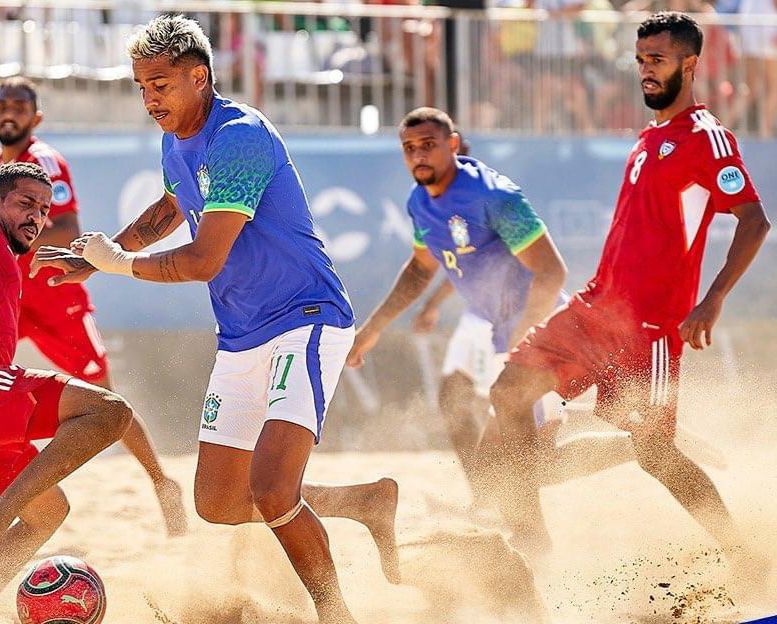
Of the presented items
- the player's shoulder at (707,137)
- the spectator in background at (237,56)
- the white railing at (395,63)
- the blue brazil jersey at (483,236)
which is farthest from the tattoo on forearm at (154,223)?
the spectator in background at (237,56)

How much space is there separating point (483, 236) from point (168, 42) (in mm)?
2713

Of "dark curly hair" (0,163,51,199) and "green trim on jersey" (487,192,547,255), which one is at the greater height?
"dark curly hair" (0,163,51,199)

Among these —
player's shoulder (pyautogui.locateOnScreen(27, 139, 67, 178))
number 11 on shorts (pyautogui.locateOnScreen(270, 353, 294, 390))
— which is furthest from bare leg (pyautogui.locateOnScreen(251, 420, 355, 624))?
player's shoulder (pyautogui.locateOnScreen(27, 139, 67, 178))

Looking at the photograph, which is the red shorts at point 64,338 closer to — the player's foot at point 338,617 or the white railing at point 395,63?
the player's foot at point 338,617

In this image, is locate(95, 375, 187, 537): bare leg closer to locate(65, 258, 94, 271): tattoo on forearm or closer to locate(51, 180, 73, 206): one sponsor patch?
locate(51, 180, 73, 206): one sponsor patch

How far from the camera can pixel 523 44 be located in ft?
37.1

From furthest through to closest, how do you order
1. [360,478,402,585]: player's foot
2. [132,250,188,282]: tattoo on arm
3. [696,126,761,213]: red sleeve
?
[696,126,761,213]: red sleeve
[360,478,402,585]: player's foot
[132,250,188,282]: tattoo on arm

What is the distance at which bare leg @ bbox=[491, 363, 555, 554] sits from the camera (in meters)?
5.81

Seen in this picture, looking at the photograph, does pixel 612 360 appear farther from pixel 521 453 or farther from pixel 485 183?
pixel 485 183

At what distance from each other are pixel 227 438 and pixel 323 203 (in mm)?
6161

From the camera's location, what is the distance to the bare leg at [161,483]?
250 inches

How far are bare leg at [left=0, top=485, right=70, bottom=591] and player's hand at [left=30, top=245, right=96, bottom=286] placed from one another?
33.6 inches

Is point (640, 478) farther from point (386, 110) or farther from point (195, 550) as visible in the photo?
point (386, 110)

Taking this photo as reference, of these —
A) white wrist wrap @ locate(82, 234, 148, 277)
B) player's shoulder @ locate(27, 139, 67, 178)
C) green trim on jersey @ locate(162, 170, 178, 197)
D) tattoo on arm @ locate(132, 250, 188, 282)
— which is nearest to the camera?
→ tattoo on arm @ locate(132, 250, 188, 282)
